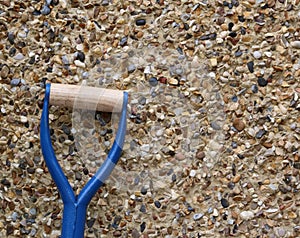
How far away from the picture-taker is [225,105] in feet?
3.48

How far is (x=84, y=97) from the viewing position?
3.38 ft

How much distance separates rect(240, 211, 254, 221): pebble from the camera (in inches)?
41.4

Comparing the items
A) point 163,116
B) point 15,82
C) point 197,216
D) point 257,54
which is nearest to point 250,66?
point 257,54

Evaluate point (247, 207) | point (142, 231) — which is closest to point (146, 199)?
point (142, 231)

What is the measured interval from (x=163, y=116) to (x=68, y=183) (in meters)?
0.21

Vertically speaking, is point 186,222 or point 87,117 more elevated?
point 87,117

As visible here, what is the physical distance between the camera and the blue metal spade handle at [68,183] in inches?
38.8

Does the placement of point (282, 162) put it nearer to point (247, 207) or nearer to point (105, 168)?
point (247, 207)

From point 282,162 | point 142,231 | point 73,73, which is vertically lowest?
point 142,231

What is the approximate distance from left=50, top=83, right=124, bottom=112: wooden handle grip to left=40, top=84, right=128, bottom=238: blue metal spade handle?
0.04 ft

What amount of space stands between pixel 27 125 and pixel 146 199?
0.25m

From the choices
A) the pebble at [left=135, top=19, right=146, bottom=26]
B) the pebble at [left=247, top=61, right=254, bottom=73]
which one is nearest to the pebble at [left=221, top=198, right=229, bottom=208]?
the pebble at [left=247, top=61, right=254, bottom=73]

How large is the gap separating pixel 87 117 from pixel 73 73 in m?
0.09

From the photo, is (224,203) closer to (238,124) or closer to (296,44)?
(238,124)
